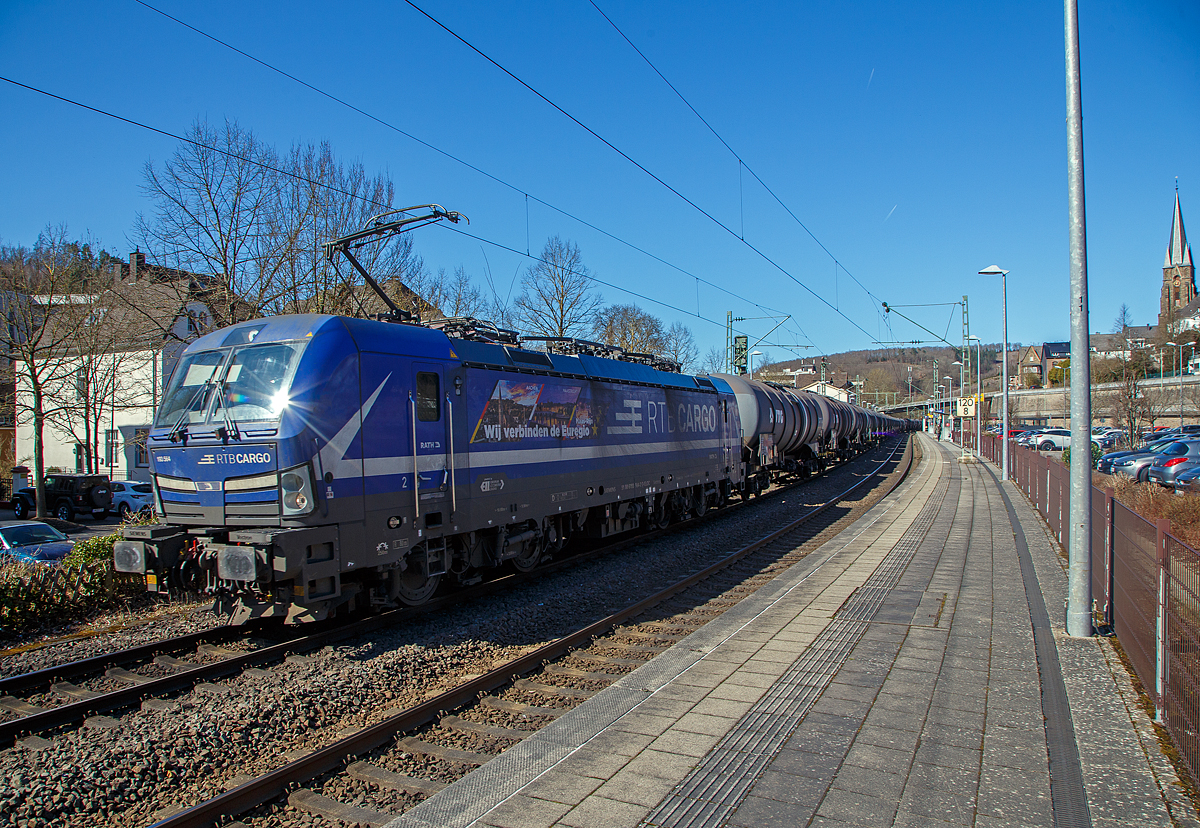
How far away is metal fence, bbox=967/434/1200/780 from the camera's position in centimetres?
444

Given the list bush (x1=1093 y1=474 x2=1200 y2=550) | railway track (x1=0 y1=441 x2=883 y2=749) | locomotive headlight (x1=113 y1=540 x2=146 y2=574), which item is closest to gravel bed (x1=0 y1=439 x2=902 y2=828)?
railway track (x1=0 y1=441 x2=883 y2=749)

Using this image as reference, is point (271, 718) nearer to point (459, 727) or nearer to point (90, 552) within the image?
point (459, 727)

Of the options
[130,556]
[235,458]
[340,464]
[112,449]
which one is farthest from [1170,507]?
[112,449]

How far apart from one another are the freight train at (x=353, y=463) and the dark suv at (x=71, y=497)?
24376 millimetres

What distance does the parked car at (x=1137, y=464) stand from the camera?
2408cm

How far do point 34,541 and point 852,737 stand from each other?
→ 1624cm

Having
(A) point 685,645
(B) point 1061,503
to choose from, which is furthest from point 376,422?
(B) point 1061,503

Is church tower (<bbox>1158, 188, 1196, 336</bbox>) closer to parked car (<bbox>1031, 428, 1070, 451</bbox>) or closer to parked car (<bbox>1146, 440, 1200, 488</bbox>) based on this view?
parked car (<bbox>1031, 428, 1070, 451</bbox>)

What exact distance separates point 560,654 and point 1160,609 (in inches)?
211

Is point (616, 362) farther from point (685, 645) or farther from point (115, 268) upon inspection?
point (115, 268)

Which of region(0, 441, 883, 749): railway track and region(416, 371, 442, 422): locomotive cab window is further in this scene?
region(416, 371, 442, 422): locomotive cab window

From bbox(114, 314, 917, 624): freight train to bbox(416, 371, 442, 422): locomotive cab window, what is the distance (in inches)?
0.7

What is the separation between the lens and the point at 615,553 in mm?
13172

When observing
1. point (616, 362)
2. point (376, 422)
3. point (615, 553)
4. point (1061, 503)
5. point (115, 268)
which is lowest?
point (615, 553)
